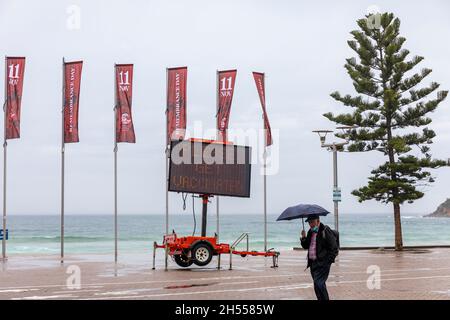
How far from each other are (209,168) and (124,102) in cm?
698

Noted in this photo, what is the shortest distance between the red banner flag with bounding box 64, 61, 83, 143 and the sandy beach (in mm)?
5285

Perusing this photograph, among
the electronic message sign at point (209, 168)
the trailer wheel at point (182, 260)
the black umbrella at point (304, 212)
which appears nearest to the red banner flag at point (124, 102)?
the electronic message sign at point (209, 168)

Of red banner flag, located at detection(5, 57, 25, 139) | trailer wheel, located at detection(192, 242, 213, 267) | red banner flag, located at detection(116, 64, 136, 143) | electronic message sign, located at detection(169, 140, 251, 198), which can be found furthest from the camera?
red banner flag, located at detection(116, 64, 136, 143)

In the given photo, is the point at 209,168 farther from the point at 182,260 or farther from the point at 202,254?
the point at 182,260

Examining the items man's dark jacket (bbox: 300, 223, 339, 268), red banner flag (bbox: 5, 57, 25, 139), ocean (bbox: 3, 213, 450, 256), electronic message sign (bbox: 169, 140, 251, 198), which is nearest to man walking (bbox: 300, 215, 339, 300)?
man's dark jacket (bbox: 300, 223, 339, 268)

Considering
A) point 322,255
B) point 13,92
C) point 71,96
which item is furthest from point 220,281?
point 13,92

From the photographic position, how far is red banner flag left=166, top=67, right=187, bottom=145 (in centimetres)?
2925

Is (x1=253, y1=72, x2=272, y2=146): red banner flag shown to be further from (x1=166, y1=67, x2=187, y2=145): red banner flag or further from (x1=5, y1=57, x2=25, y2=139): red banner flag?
(x1=5, y1=57, x2=25, y2=139): red banner flag

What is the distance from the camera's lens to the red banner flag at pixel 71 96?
2852 centimetres

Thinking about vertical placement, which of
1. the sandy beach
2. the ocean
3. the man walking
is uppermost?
the man walking

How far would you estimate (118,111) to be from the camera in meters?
28.9

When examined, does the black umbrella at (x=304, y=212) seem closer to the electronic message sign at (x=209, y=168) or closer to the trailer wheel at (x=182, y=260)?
the electronic message sign at (x=209, y=168)

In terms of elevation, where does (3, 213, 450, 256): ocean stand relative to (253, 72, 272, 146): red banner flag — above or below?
below
